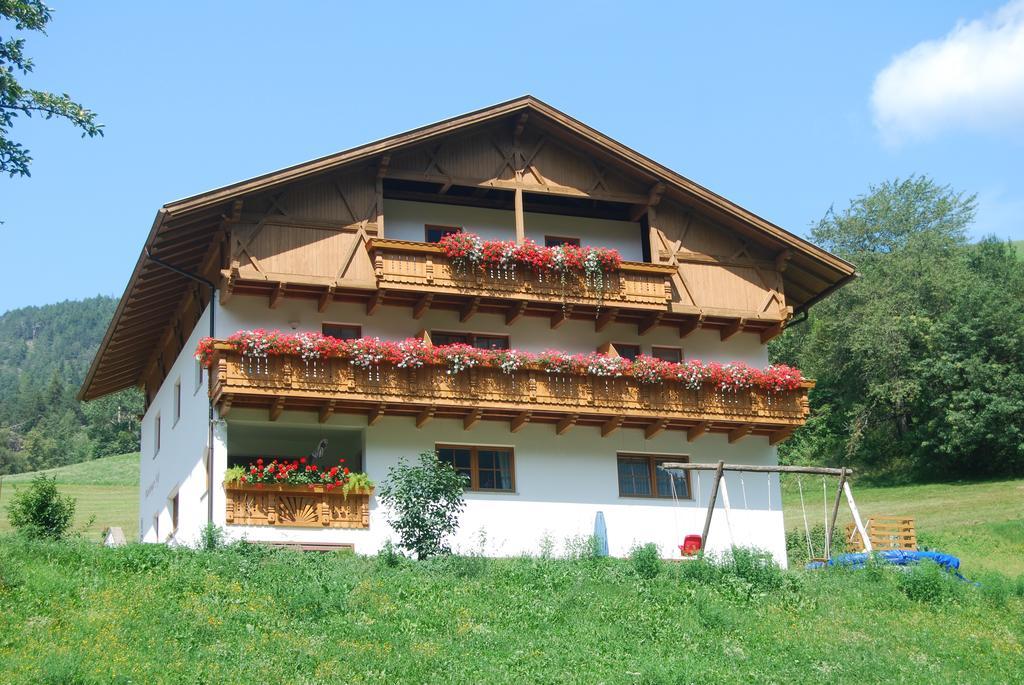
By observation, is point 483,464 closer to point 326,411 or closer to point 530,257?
point 326,411

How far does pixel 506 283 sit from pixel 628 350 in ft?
13.1

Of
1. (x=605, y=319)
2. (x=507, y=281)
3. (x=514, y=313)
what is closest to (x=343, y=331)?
(x=507, y=281)

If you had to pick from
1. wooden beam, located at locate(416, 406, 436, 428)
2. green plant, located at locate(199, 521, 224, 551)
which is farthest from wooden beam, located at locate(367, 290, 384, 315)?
green plant, located at locate(199, 521, 224, 551)

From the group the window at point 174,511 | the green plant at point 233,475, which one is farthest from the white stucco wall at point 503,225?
the window at point 174,511

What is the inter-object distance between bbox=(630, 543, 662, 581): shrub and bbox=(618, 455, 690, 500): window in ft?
18.1

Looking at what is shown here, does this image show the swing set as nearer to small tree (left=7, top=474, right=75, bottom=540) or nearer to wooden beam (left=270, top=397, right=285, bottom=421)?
wooden beam (left=270, top=397, right=285, bottom=421)

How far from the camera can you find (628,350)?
109 feet

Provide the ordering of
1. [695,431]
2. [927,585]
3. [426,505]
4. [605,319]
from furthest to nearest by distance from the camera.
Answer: [605,319] < [695,431] < [426,505] < [927,585]

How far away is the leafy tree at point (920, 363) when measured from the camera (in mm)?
51594

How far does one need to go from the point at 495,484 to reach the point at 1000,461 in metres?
28.6

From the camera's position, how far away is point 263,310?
99.2 feet

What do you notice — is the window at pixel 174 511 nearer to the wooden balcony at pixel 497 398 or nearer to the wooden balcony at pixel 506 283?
the wooden balcony at pixel 497 398

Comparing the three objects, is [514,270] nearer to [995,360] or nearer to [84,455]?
[995,360]

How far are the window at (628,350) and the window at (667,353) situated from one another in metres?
0.41
